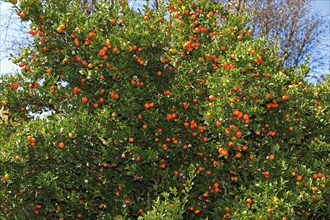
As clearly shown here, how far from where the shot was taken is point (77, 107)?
24.3 feet

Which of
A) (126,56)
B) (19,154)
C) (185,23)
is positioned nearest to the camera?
(19,154)

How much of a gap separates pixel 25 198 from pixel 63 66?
6.39 ft

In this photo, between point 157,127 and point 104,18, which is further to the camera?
point 104,18

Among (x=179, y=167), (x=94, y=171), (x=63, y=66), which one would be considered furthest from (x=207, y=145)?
(x=63, y=66)

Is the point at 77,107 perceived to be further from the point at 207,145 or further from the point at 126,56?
the point at 207,145

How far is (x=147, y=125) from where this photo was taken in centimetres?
704

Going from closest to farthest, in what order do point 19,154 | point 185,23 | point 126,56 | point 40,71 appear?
point 19,154 → point 126,56 → point 40,71 → point 185,23

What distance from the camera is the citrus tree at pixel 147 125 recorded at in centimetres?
671

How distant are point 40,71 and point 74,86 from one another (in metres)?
0.58

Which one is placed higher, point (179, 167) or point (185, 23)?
point (185, 23)

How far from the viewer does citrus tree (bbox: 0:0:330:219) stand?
6715mm

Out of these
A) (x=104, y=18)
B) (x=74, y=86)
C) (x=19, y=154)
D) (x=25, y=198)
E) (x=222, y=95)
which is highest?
(x=104, y=18)

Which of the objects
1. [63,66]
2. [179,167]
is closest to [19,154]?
[63,66]

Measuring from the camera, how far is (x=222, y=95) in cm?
671
